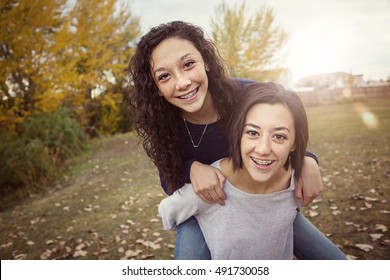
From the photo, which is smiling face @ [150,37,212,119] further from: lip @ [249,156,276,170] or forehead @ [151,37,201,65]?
lip @ [249,156,276,170]

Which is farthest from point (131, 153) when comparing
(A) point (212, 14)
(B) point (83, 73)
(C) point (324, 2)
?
(C) point (324, 2)

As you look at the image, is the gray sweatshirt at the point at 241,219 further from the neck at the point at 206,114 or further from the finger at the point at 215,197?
the neck at the point at 206,114

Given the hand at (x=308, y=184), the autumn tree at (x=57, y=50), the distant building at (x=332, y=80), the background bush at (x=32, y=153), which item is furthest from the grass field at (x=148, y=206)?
the autumn tree at (x=57, y=50)

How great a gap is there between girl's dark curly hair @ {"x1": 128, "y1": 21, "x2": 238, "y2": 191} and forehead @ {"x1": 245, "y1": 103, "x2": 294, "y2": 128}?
0.23 m

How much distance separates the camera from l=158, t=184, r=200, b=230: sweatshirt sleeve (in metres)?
1.36

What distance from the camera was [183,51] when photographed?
1.33 meters

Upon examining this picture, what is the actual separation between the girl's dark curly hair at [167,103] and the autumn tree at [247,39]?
937 mm

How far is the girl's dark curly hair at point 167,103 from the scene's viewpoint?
1.44 meters

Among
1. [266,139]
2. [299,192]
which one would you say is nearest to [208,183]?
[266,139]

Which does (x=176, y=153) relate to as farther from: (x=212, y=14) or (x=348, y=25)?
(x=348, y=25)

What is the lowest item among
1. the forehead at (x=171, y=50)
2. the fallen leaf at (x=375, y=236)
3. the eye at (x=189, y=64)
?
the fallen leaf at (x=375, y=236)

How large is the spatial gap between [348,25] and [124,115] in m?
4.53

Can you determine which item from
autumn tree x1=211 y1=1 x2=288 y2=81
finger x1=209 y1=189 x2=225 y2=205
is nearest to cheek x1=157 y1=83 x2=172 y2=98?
finger x1=209 y1=189 x2=225 y2=205

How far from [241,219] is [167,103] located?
0.62m
